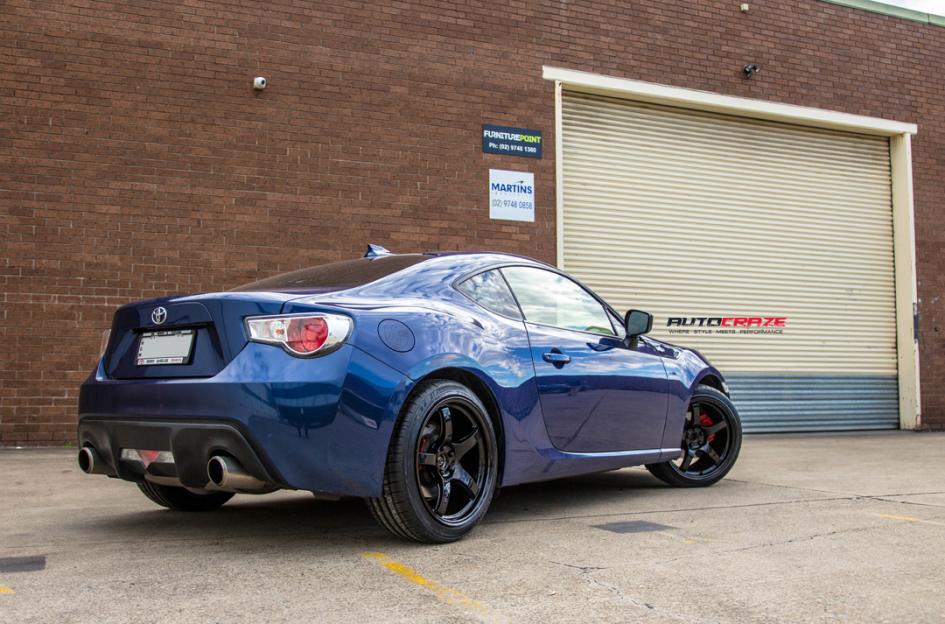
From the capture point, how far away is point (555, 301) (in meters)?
5.22

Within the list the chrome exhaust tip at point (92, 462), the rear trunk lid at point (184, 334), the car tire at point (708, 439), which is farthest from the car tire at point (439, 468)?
the car tire at point (708, 439)

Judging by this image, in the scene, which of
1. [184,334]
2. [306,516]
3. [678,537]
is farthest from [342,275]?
[678,537]

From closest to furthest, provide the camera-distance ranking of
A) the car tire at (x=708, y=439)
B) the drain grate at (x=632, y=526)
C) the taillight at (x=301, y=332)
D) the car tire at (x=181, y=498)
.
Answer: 1. the taillight at (x=301, y=332)
2. the drain grate at (x=632, y=526)
3. the car tire at (x=181, y=498)
4. the car tire at (x=708, y=439)

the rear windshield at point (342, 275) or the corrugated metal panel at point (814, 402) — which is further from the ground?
the rear windshield at point (342, 275)

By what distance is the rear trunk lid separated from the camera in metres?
3.82

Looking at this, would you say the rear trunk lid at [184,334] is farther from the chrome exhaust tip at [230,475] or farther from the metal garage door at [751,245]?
the metal garage door at [751,245]

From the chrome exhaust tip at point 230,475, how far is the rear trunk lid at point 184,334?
14.1 inches

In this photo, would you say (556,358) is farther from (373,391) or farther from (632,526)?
(373,391)

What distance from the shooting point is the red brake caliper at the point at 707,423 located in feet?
20.6

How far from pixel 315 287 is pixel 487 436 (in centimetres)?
105

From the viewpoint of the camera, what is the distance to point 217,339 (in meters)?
3.84

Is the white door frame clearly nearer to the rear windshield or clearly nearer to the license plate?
the rear windshield

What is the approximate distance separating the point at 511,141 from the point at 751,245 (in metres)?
3.88

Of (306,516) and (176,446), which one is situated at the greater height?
(176,446)
